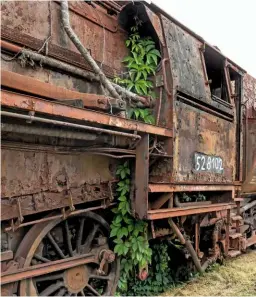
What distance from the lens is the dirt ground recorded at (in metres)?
4.29

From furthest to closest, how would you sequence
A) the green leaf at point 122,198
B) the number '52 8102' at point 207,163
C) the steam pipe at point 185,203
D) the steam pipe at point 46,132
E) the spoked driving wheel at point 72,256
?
the number '52 8102' at point 207,163
the steam pipe at point 185,203
the green leaf at point 122,198
the spoked driving wheel at point 72,256
the steam pipe at point 46,132

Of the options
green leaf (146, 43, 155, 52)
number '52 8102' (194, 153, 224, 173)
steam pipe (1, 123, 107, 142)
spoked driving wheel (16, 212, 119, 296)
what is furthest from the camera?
number '52 8102' (194, 153, 224, 173)

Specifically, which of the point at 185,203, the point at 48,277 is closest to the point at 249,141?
the point at 185,203

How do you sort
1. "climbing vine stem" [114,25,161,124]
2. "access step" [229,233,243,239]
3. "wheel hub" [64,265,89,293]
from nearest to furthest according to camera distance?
1. "wheel hub" [64,265,89,293]
2. "climbing vine stem" [114,25,161,124]
3. "access step" [229,233,243,239]

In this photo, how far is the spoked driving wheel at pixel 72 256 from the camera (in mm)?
2928

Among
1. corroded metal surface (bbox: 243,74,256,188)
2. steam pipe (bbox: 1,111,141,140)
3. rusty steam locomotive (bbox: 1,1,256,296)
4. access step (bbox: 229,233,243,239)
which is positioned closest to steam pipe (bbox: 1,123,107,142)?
rusty steam locomotive (bbox: 1,1,256,296)

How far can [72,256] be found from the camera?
325 cm

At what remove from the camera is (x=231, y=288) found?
14.7ft

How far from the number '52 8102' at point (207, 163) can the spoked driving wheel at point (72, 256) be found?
4.38ft

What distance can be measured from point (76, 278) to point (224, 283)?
236 cm

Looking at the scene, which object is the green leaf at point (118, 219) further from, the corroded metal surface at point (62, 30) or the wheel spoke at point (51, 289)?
the corroded metal surface at point (62, 30)

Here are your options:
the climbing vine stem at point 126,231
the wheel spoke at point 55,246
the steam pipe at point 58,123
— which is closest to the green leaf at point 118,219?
the climbing vine stem at point 126,231

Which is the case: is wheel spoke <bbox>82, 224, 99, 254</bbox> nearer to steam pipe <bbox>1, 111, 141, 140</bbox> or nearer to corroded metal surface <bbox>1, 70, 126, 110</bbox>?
steam pipe <bbox>1, 111, 141, 140</bbox>

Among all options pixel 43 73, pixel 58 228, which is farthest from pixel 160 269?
pixel 43 73
